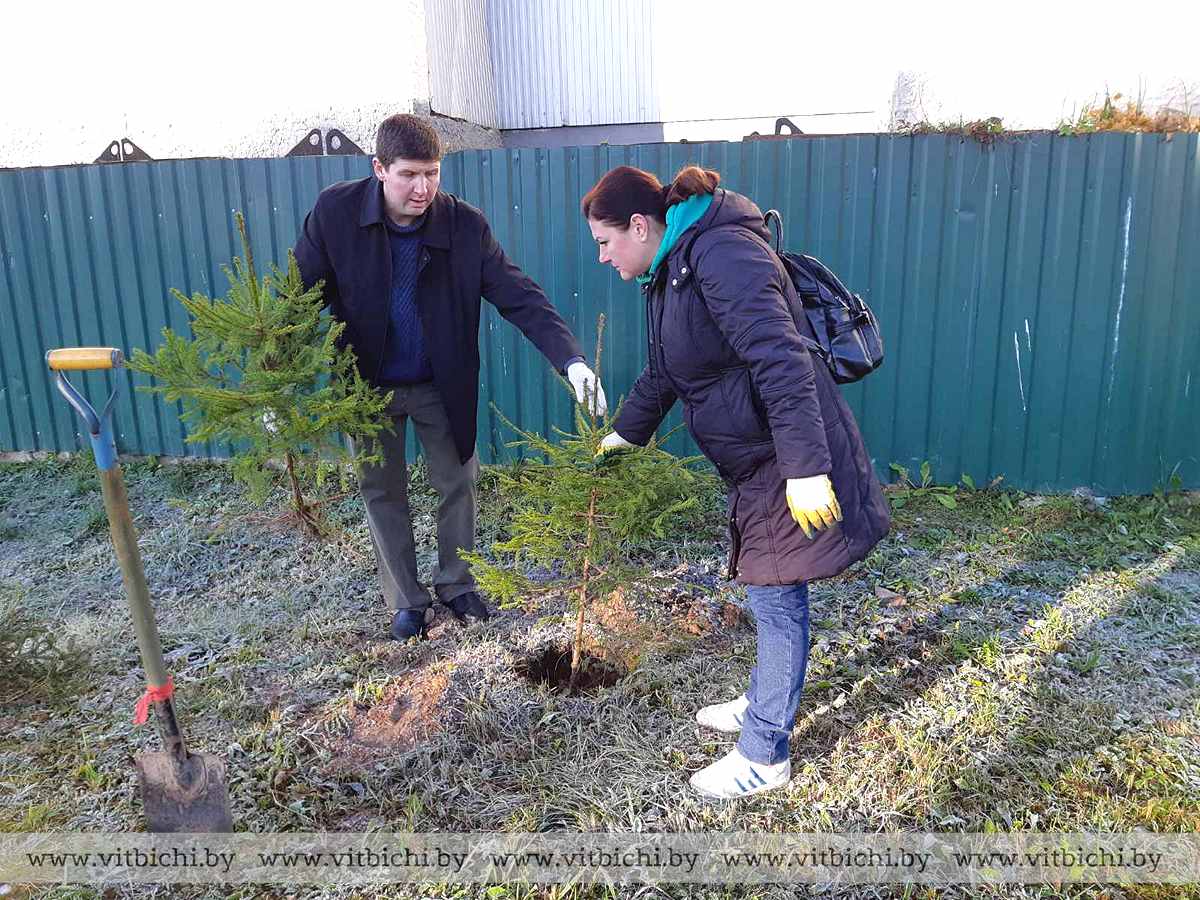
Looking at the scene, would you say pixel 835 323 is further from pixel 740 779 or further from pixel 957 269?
pixel 957 269

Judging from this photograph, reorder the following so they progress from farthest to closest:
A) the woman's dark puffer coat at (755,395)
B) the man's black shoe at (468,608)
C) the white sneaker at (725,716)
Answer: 1. the man's black shoe at (468,608)
2. the white sneaker at (725,716)
3. the woman's dark puffer coat at (755,395)

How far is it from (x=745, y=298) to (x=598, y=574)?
4.31 feet

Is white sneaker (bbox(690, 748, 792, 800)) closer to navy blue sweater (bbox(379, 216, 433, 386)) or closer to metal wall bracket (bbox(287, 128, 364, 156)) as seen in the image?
navy blue sweater (bbox(379, 216, 433, 386))

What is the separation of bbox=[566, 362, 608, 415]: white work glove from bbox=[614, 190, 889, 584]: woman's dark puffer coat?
46 centimetres

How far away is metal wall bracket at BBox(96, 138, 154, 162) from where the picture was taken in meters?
6.11

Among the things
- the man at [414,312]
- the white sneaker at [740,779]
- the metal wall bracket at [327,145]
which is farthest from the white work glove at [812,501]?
the metal wall bracket at [327,145]

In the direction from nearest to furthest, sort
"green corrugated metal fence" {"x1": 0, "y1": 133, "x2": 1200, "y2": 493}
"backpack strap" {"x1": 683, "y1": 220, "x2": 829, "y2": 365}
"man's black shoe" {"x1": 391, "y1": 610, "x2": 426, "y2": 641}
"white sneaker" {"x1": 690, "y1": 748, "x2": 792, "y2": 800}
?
1. "backpack strap" {"x1": 683, "y1": 220, "x2": 829, "y2": 365}
2. "white sneaker" {"x1": 690, "y1": 748, "x2": 792, "y2": 800}
3. "man's black shoe" {"x1": 391, "y1": 610, "x2": 426, "y2": 641}
4. "green corrugated metal fence" {"x1": 0, "y1": 133, "x2": 1200, "y2": 493}

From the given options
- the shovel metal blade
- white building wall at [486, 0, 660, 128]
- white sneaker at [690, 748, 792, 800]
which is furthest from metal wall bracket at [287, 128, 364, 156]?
white sneaker at [690, 748, 792, 800]

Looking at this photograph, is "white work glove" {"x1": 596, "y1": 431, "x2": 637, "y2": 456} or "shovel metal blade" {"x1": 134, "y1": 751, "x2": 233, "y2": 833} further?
"white work glove" {"x1": 596, "y1": 431, "x2": 637, "y2": 456}

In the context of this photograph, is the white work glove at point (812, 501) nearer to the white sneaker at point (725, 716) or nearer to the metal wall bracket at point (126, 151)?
the white sneaker at point (725, 716)

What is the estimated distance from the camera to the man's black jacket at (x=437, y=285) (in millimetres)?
3227

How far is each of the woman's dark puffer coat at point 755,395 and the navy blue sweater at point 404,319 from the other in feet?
4.10

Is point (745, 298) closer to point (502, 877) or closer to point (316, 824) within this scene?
point (502, 877)

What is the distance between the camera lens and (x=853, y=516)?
2297 mm
